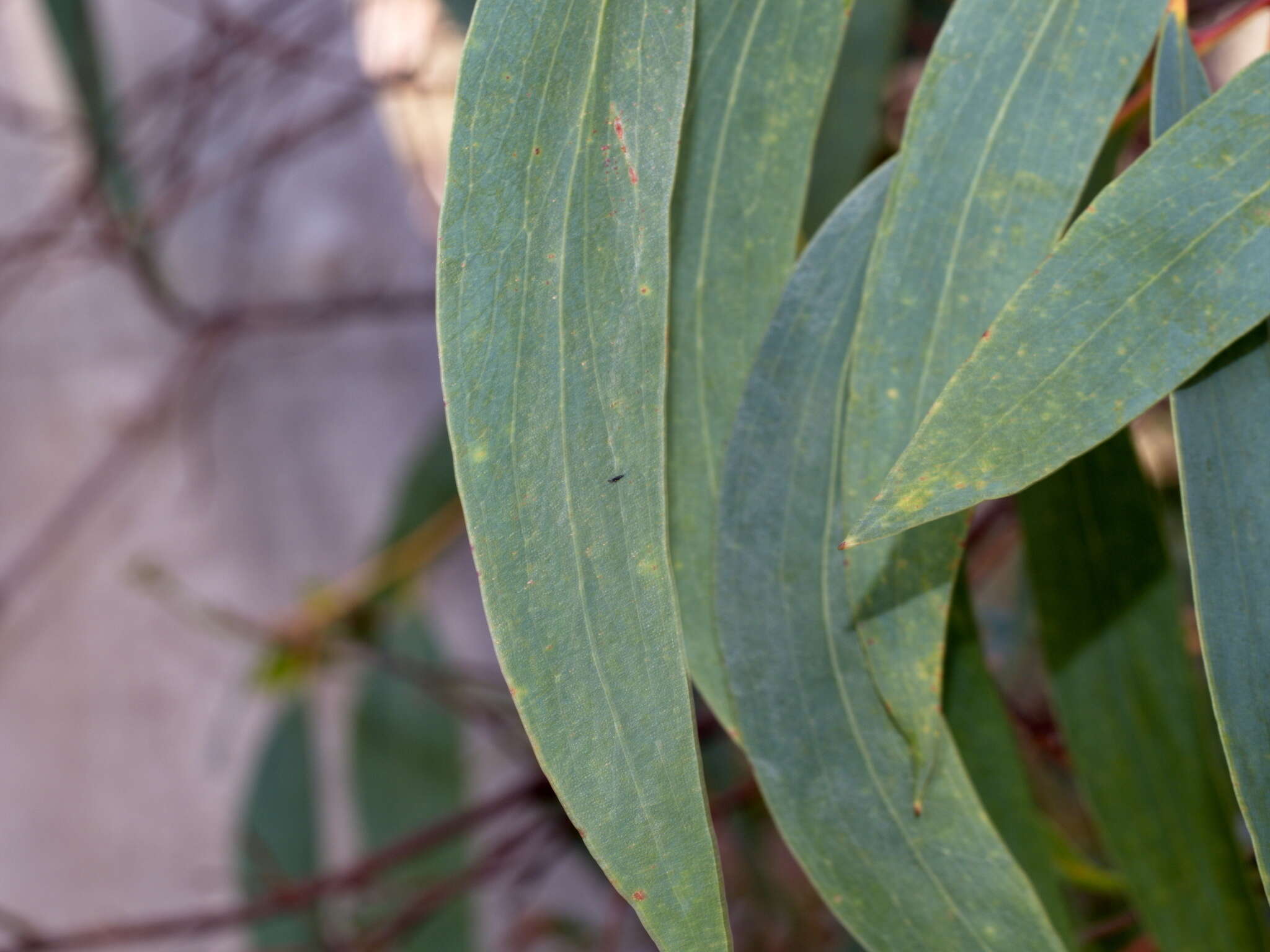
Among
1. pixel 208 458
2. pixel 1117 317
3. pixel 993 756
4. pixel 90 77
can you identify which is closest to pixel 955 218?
pixel 1117 317

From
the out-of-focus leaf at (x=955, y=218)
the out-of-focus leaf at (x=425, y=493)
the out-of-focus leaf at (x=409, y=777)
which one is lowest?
the out-of-focus leaf at (x=955, y=218)

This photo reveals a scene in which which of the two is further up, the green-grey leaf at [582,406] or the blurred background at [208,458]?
the blurred background at [208,458]

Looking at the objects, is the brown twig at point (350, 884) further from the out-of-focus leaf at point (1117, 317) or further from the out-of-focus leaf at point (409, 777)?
the out-of-focus leaf at point (1117, 317)

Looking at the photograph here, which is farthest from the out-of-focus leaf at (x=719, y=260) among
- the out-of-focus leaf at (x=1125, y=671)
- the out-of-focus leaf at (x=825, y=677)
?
the out-of-focus leaf at (x=1125, y=671)

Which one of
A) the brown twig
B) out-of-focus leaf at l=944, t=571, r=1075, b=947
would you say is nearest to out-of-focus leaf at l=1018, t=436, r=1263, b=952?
out-of-focus leaf at l=944, t=571, r=1075, b=947

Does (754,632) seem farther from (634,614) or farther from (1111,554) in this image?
(1111,554)

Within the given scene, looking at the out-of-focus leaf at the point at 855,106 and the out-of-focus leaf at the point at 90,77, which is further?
the out-of-focus leaf at the point at 90,77

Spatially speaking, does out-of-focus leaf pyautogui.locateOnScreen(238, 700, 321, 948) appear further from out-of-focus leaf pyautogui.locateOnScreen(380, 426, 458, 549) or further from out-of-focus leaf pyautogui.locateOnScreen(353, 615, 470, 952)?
out-of-focus leaf pyautogui.locateOnScreen(380, 426, 458, 549)
